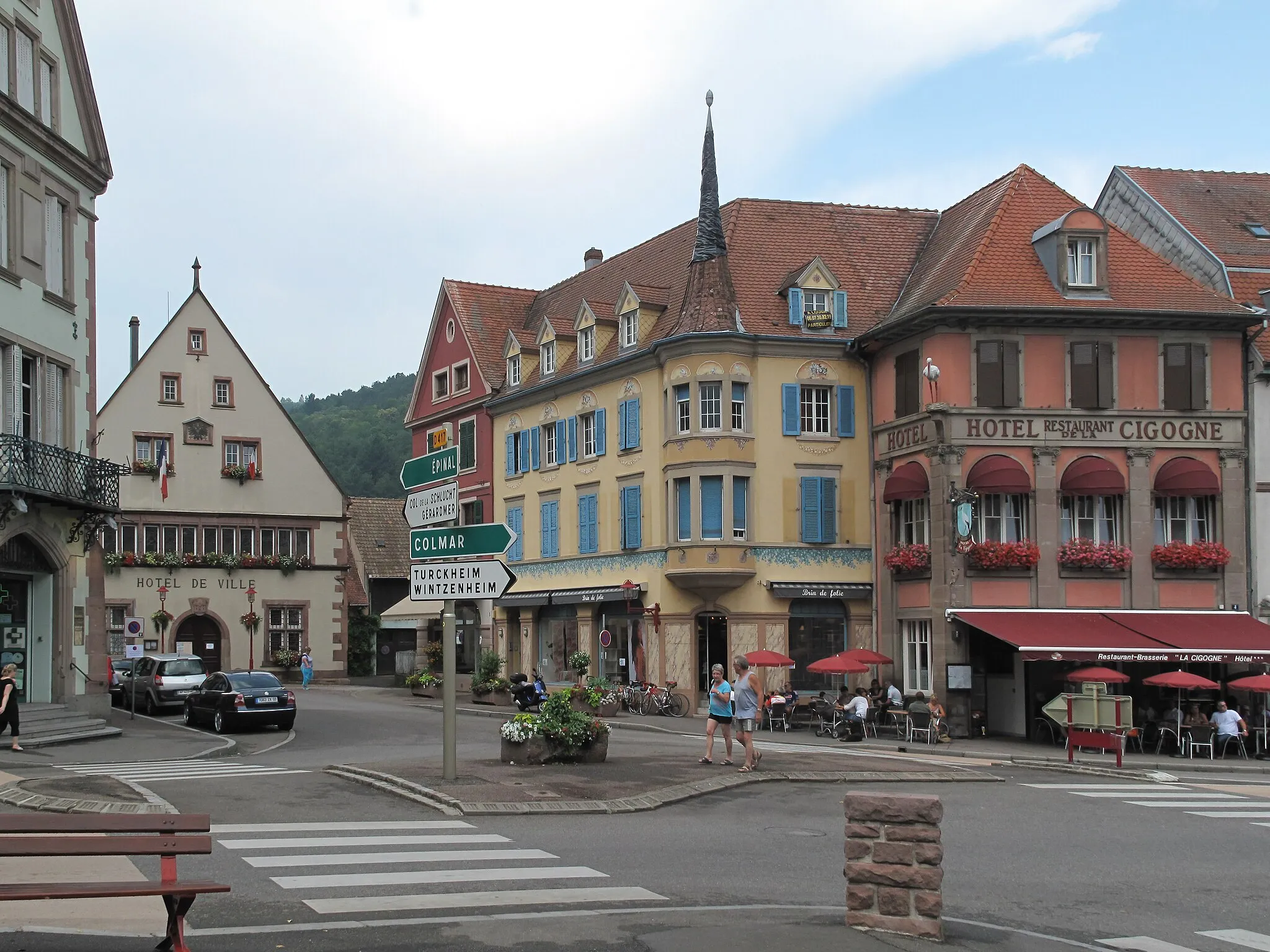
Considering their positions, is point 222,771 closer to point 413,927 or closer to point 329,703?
point 413,927

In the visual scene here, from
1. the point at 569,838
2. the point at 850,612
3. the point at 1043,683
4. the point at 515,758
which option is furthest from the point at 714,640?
the point at 569,838

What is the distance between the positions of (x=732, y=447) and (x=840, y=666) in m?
7.64

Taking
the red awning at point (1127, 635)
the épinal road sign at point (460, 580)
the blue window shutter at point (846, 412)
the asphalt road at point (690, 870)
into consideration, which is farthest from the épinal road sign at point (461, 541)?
the blue window shutter at point (846, 412)

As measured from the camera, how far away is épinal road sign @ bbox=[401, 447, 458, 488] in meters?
18.5

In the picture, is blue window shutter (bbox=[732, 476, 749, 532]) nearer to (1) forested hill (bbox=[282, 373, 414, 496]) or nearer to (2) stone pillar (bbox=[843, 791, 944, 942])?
(2) stone pillar (bbox=[843, 791, 944, 942])

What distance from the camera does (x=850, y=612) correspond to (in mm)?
41219

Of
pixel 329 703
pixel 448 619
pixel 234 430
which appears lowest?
pixel 329 703

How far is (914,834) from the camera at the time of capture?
9.86m

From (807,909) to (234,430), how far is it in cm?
4927

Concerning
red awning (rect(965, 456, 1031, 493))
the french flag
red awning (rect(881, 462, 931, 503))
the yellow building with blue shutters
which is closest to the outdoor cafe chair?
red awning (rect(965, 456, 1031, 493))

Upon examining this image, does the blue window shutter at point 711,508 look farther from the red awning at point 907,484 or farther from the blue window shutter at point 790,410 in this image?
the red awning at point 907,484

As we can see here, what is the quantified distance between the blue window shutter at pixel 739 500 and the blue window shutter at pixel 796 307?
459 cm

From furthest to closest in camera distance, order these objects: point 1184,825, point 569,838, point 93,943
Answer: point 1184,825 → point 569,838 → point 93,943

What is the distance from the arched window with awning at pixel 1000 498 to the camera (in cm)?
3559
